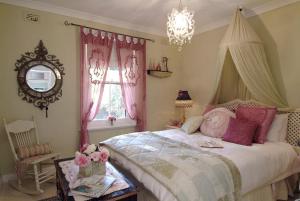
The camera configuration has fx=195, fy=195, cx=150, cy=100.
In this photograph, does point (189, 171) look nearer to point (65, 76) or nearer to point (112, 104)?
point (112, 104)

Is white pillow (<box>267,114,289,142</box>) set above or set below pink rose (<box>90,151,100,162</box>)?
above

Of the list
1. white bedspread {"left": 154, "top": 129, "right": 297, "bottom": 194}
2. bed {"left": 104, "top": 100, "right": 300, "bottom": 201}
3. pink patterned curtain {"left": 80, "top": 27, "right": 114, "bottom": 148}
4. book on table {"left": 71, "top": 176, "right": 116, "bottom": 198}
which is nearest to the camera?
book on table {"left": 71, "top": 176, "right": 116, "bottom": 198}

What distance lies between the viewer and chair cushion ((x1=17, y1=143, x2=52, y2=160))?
2.69 meters

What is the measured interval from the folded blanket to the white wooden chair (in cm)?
127

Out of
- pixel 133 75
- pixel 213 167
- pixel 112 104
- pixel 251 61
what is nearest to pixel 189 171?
pixel 213 167

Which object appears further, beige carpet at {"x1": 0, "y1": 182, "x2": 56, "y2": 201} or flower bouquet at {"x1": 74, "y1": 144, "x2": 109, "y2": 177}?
beige carpet at {"x1": 0, "y1": 182, "x2": 56, "y2": 201}

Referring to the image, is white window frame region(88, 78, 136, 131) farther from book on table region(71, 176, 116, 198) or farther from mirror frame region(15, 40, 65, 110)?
book on table region(71, 176, 116, 198)

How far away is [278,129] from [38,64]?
3615mm

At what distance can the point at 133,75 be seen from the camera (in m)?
3.89

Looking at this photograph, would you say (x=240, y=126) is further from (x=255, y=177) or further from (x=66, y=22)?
(x=66, y=22)

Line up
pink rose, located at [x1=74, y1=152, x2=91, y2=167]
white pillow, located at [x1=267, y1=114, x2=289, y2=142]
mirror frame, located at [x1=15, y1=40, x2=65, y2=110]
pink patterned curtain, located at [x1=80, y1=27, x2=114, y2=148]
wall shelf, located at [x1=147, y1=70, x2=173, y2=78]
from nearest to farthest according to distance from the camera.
Result: pink rose, located at [x1=74, y1=152, x2=91, y2=167] < white pillow, located at [x1=267, y1=114, x2=289, y2=142] < mirror frame, located at [x1=15, y1=40, x2=65, y2=110] < pink patterned curtain, located at [x1=80, y1=27, x2=114, y2=148] < wall shelf, located at [x1=147, y1=70, x2=173, y2=78]

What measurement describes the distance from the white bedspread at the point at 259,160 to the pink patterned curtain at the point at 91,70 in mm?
1900

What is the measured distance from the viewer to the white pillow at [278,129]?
2559 millimetres

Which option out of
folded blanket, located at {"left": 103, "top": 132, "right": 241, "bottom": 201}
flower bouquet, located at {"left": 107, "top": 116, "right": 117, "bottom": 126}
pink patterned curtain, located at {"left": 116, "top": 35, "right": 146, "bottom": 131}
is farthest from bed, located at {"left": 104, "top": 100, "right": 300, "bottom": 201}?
pink patterned curtain, located at {"left": 116, "top": 35, "right": 146, "bottom": 131}
